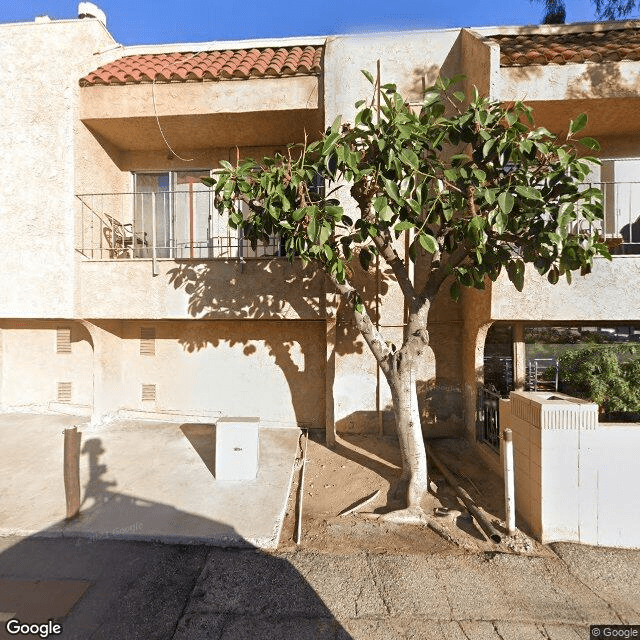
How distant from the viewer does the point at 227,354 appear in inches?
290

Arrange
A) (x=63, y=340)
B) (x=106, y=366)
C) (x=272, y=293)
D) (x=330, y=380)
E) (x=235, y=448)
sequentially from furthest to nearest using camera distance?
(x=63, y=340)
(x=106, y=366)
(x=330, y=380)
(x=272, y=293)
(x=235, y=448)

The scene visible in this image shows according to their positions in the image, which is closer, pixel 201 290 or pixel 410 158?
pixel 410 158

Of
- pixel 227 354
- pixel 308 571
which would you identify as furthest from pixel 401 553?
pixel 227 354

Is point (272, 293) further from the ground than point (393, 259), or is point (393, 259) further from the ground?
point (393, 259)

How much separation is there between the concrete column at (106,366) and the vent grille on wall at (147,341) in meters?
0.46

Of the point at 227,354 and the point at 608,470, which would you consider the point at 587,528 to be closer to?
the point at 608,470

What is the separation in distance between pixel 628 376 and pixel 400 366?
313 centimetres

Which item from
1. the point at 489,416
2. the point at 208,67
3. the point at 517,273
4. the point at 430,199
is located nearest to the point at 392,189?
the point at 430,199

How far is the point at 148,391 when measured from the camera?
7543mm

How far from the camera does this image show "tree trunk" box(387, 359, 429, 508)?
446cm

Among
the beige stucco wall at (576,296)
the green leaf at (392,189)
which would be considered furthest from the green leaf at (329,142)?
the beige stucco wall at (576,296)

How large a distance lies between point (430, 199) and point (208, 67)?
18.0 ft

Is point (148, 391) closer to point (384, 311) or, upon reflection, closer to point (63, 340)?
point (63, 340)

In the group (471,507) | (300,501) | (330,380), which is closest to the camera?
(471,507)
